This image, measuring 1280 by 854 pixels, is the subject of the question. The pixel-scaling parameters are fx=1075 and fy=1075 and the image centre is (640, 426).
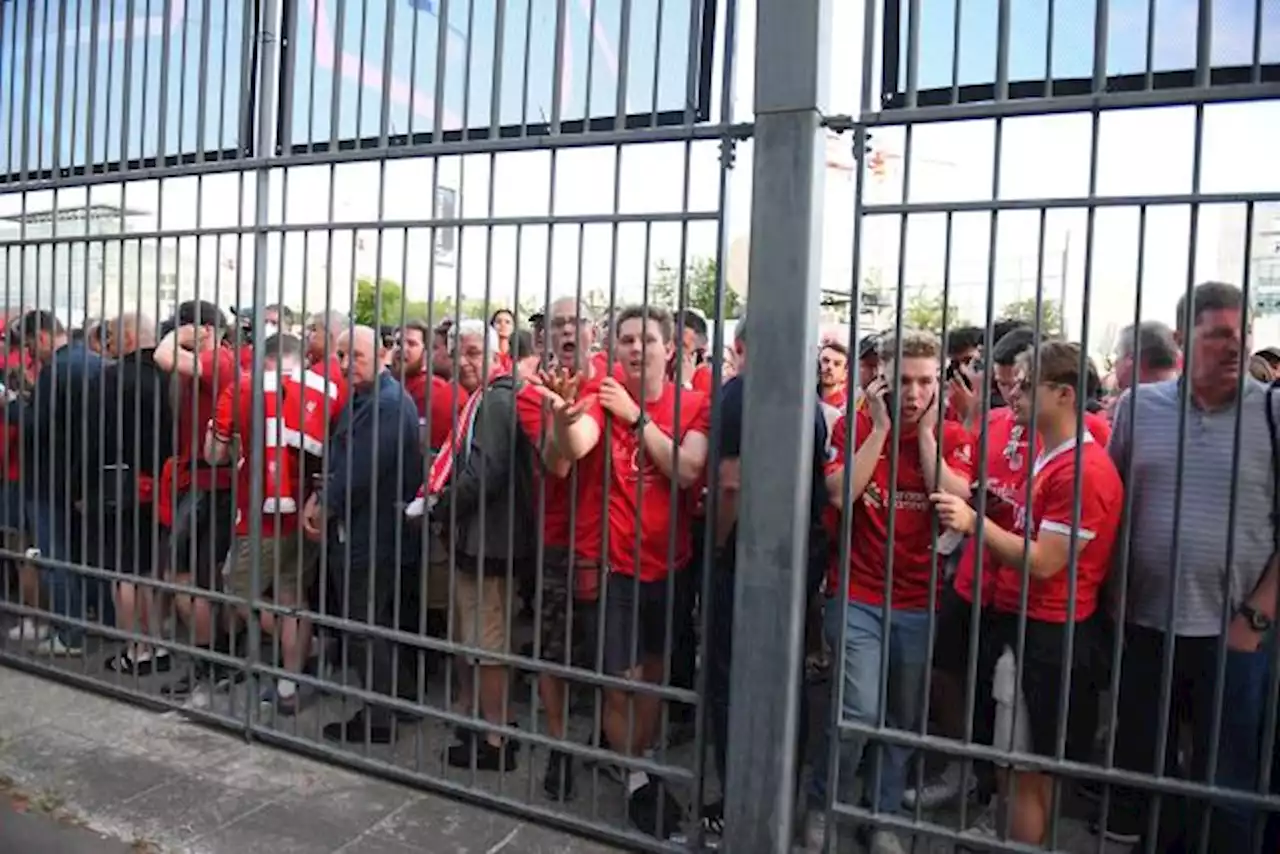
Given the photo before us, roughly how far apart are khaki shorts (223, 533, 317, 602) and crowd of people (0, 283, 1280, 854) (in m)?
0.03

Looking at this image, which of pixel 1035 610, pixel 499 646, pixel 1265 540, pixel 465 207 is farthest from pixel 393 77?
pixel 1265 540

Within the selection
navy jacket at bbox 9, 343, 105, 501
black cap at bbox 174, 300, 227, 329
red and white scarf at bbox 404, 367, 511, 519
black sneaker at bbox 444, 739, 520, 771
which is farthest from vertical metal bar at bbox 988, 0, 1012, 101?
navy jacket at bbox 9, 343, 105, 501

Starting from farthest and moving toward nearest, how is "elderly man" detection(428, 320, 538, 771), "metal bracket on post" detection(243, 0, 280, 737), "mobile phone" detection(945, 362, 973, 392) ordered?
"metal bracket on post" detection(243, 0, 280, 737)
"mobile phone" detection(945, 362, 973, 392)
"elderly man" detection(428, 320, 538, 771)

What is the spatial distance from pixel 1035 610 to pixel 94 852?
3.04 meters

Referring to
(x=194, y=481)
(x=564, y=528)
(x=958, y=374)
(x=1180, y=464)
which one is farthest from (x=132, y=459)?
(x=1180, y=464)

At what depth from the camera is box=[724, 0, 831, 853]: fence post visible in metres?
3.07

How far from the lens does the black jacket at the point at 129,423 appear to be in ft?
15.1

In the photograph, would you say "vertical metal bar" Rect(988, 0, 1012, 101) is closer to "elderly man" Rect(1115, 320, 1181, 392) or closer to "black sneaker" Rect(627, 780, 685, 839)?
"elderly man" Rect(1115, 320, 1181, 392)

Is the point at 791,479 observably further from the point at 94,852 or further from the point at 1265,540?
the point at 94,852

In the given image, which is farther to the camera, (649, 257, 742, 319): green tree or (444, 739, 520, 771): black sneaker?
(444, 739, 520, 771): black sneaker

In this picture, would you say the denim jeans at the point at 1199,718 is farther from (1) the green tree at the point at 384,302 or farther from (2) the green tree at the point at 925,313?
(1) the green tree at the point at 384,302

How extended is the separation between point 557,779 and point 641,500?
3.62 feet

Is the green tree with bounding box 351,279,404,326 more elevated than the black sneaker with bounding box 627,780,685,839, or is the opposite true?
the green tree with bounding box 351,279,404,326

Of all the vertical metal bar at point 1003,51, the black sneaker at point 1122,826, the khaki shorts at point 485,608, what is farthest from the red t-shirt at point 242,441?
the black sneaker at point 1122,826
